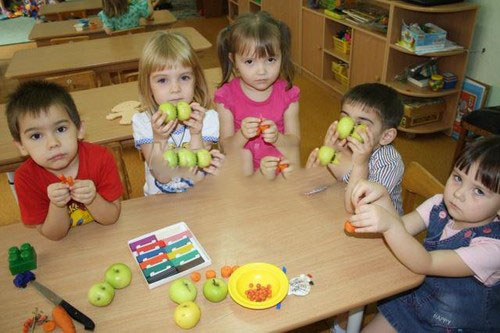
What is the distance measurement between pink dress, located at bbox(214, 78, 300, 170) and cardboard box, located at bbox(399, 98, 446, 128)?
86.1 inches

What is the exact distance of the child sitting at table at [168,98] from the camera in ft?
5.98

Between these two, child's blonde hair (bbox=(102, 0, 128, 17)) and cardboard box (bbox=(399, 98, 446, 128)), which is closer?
cardboard box (bbox=(399, 98, 446, 128))

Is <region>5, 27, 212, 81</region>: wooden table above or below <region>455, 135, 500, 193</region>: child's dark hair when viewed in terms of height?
below

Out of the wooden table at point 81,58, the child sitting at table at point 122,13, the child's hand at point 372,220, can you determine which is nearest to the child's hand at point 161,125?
the child's hand at point 372,220

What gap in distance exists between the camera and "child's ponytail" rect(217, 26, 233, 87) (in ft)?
6.71

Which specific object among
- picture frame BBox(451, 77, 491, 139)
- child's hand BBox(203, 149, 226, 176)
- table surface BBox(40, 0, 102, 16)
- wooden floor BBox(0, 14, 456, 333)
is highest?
table surface BBox(40, 0, 102, 16)

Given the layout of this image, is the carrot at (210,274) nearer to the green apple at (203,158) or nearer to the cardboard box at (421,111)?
the green apple at (203,158)

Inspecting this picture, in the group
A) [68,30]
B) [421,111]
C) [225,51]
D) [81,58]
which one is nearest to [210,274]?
[225,51]

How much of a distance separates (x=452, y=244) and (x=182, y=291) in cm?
97

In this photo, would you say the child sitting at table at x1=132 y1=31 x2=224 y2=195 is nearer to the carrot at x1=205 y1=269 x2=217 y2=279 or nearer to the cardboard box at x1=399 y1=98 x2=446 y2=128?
the carrot at x1=205 y1=269 x2=217 y2=279

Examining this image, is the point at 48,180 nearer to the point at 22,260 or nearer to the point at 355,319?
the point at 22,260

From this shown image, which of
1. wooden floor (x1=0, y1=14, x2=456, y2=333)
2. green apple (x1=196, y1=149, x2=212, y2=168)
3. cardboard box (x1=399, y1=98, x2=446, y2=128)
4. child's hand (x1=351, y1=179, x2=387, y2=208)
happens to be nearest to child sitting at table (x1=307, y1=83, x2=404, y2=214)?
child's hand (x1=351, y1=179, x2=387, y2=208)

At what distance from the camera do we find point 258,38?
6.19ft

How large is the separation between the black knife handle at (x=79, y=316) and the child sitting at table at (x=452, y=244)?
82 cm
